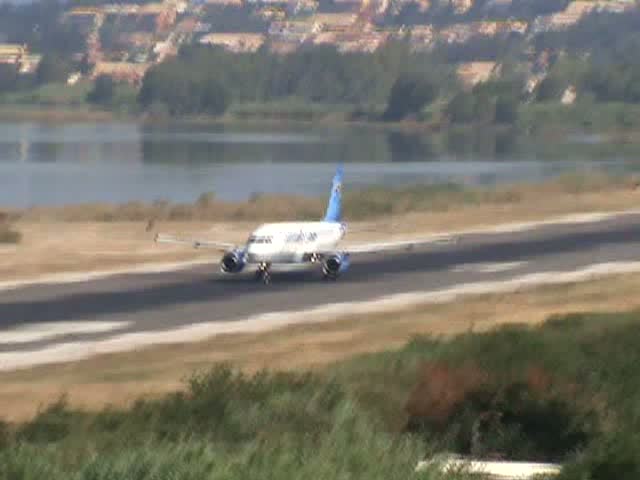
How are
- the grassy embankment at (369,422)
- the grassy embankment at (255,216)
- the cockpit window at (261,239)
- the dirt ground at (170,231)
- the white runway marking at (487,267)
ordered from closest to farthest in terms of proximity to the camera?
the grassy embankment at (369,422) → the cockpit window at (261,239) → the white runway marking at (487,267) → the dirt ground at (170,231) → the grassy embankment at (255,216)

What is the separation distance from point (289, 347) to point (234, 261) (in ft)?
40.5

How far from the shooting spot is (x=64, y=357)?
37.7 metres

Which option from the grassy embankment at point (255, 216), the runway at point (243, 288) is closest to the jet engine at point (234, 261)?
the runway at point (243, 288)

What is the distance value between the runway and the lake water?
46093 millimetres

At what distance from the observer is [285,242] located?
50.2 m

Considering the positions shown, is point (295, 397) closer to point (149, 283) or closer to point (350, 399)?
point (350, 399)

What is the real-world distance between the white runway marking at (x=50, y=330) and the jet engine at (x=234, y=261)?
25.7 ft

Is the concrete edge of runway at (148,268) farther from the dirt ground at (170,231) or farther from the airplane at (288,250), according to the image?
the airplane at (288,250)

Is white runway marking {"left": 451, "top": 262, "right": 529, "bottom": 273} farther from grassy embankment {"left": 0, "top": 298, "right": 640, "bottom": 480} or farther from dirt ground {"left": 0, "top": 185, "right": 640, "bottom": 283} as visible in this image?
grassy embankment {"left": 0, "top": 298, "right": 640, "bottom": 480}

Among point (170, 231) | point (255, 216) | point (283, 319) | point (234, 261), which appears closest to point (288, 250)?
point (234, 261)

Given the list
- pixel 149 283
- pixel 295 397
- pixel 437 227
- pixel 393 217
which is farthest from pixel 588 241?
pixel 295 397

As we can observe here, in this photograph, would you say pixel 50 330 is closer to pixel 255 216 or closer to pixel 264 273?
pixel 264 273

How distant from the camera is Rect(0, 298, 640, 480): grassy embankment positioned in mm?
21141

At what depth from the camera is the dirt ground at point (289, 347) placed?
107ft
